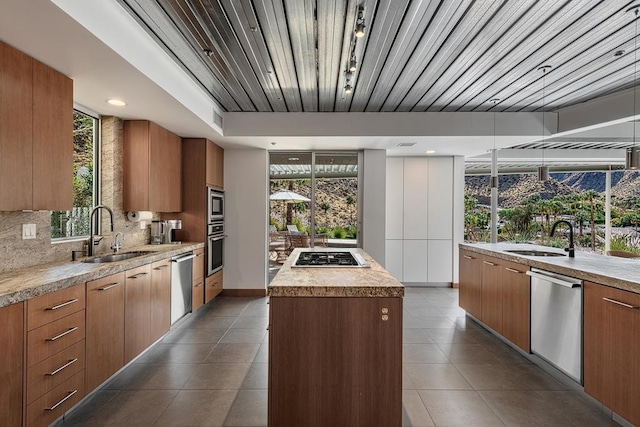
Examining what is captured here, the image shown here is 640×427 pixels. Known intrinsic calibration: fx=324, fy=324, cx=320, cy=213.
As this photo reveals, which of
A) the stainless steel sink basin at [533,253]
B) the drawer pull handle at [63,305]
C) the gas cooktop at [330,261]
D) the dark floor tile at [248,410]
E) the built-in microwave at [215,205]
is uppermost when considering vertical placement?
the built-in microwave at [215,205]

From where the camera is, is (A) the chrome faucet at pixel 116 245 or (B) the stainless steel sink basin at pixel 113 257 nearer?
(B) the stainless steel sink basin at pixel 113 257

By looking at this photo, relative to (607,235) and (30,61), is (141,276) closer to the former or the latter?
(30,61)

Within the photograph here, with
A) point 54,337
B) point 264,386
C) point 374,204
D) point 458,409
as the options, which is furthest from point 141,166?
point 458,409

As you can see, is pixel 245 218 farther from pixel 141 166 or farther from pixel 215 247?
pixel 141 166

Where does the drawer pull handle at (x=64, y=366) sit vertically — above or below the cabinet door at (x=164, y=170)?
below

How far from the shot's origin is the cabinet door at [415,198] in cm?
580

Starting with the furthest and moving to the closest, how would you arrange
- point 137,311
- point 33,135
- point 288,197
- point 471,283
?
point 288,197, point 471,283, point 137,311, point 33,135

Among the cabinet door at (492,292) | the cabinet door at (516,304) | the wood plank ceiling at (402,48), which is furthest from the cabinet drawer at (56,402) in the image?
the cabinet door at (492,292)

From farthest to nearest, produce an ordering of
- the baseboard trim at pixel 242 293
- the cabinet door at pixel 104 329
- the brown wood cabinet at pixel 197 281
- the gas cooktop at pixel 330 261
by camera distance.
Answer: the baseboard trim at pixel 242 293, the brown wood cabinet at pixel 197 281, the gas cooktop at pixel 330 261, the cabinet door at pixel 104 329

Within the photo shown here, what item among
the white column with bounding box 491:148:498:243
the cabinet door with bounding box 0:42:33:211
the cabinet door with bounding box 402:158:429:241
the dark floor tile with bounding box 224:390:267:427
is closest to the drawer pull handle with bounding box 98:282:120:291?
the cabinet door with bounding box 0:42:33:211

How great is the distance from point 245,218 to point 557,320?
4.12 m

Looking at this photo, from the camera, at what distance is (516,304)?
9.91 feet

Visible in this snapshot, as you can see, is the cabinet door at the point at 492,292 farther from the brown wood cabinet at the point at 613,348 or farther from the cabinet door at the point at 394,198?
the cabinet door at the point at 394,198

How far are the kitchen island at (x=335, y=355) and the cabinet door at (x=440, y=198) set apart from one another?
4436 mm
